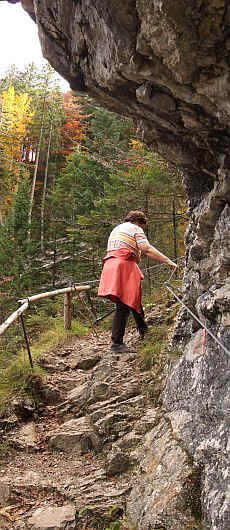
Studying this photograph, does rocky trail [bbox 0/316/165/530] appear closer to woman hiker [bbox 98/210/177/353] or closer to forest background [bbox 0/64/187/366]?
woman hiker [bbox 98/210/177/353]

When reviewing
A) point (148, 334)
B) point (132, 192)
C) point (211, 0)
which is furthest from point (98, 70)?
point (132, 192)

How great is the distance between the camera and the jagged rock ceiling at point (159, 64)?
240 cm

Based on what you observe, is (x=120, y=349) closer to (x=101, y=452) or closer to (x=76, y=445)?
(x=76, y=445)

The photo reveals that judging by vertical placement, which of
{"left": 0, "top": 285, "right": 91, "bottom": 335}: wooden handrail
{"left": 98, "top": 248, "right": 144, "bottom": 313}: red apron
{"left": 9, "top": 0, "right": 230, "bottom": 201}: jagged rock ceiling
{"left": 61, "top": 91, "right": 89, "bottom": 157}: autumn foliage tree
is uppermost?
{"left": 61, "top": 91, "right": 89, "bottom": 157}: autumn foliage tree

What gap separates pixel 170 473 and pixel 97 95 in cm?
346

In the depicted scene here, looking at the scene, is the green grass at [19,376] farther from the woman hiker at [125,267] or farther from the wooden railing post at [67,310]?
the woman hiker at [125,267]

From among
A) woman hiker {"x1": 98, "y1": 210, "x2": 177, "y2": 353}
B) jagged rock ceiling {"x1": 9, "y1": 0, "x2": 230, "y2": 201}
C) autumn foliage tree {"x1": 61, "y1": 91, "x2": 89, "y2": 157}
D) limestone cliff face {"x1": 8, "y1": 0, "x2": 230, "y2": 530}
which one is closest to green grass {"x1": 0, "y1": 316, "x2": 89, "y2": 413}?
woman hiker {"x1": 98, "y1": 210, "x2": 177, "y2": 353}

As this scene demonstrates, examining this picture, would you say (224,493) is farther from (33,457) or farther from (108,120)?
(108,120)

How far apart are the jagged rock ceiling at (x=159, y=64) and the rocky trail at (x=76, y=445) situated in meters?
2.56

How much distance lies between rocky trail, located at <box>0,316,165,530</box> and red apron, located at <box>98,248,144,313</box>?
0.87 m

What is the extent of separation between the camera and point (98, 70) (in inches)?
138

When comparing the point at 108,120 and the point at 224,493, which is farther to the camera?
the point at 108,120

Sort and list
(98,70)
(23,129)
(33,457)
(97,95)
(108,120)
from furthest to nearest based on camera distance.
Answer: (23,129) → (108,120) → (33,457) → (97,95) → (98,70)

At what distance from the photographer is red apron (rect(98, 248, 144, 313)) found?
540 cm
